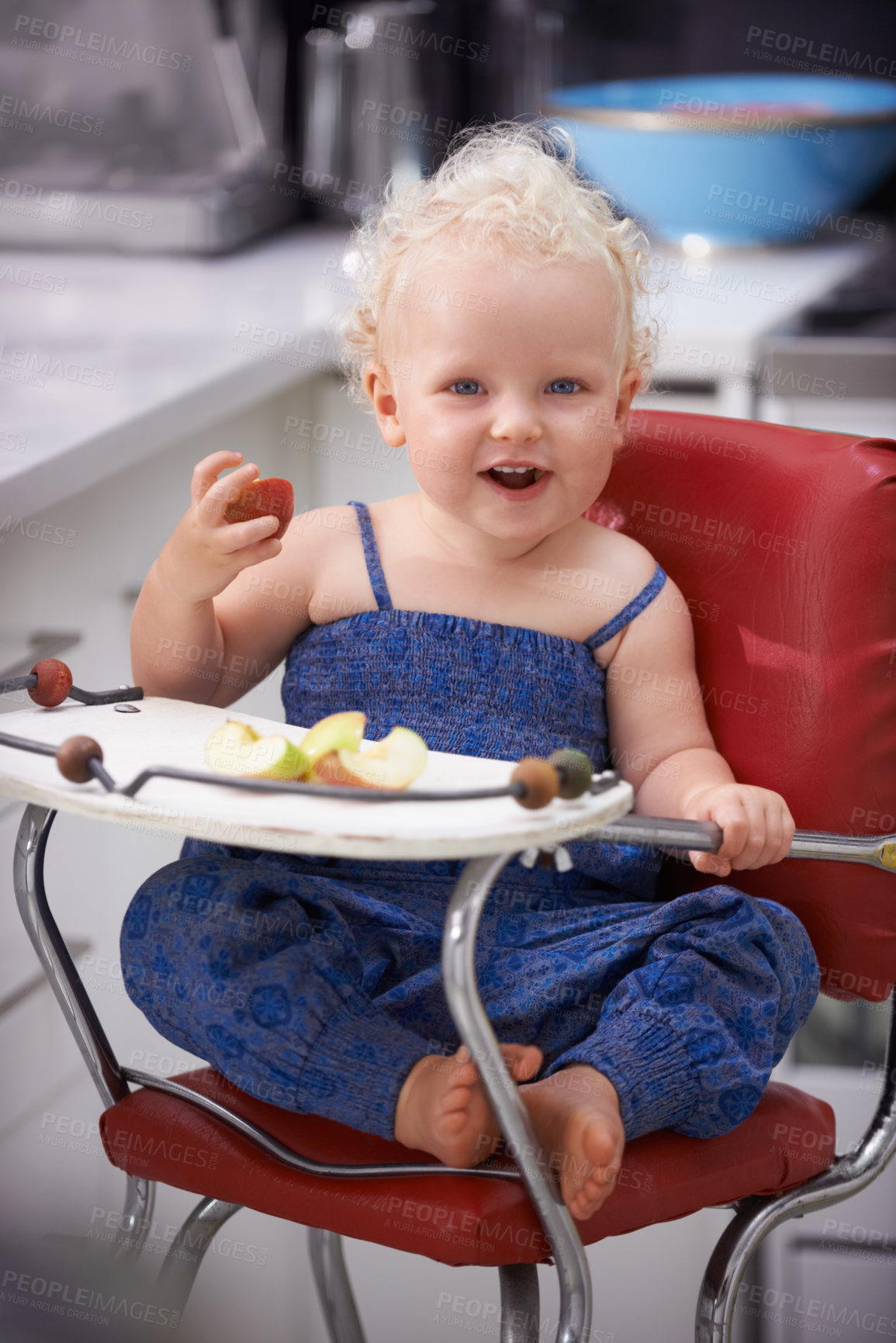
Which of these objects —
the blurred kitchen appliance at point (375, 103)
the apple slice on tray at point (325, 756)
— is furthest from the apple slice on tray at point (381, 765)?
the blurred kitchen appliance at point (375, 103)

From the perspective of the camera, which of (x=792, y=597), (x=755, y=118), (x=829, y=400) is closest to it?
(x=792, y=597)

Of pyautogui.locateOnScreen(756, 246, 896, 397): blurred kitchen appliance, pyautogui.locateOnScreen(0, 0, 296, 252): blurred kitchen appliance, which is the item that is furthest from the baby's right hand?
pyautogui.locateOnScreen(0, 0, 296, 252): blurred kitchen appliance

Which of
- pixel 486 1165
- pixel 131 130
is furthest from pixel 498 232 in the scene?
pixel 131 130

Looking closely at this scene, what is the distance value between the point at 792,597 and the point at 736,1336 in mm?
868

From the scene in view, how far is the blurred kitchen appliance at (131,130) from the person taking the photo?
194cm

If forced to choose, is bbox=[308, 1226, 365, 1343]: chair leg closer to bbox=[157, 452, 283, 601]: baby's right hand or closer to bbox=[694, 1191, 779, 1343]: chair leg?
bbox=[694, 1191, 779, 1343]: chair leg

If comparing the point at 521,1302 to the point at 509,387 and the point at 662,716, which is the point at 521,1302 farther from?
the point at 509,387

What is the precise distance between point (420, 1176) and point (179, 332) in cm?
104

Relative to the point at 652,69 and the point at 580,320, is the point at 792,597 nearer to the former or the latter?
the point at 580,320

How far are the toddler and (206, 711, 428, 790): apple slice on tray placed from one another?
12 centimetres

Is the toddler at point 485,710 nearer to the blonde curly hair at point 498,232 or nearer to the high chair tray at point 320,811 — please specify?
the blonde curly hair at point 498,232

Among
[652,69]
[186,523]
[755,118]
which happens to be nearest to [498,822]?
[186,523]

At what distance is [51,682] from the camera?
2.76 ft

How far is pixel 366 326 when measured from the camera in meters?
1.03
